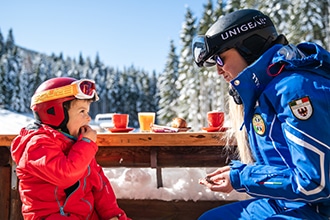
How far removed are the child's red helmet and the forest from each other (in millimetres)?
1259

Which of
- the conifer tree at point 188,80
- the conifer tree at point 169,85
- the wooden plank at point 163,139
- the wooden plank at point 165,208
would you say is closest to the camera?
the wooden plank at point 163,139

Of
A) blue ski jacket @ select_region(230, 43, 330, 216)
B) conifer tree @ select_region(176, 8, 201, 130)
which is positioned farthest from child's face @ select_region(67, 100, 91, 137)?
conifer tree @ select_region(176, 8, 201, 130)

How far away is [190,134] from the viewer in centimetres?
298

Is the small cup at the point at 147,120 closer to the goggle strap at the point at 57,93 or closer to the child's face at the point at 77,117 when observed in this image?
the child's face at the point at 77,117

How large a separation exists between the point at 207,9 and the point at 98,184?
3115cm

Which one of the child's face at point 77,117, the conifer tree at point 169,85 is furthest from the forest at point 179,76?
the child's face at point 77,117

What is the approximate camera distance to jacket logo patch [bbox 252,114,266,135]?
5.46ft

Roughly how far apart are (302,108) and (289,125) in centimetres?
10

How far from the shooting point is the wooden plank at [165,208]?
135 inches

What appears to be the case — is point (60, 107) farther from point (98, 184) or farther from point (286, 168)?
point (286, 168)

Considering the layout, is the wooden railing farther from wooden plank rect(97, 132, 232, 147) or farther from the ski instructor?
the ski instructor

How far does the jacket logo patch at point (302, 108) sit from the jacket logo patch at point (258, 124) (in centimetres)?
22

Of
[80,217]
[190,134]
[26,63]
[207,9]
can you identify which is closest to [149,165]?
[190,134]

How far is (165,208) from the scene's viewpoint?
3.54m
